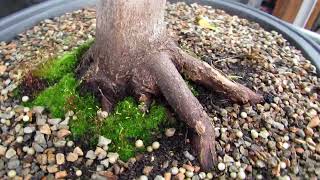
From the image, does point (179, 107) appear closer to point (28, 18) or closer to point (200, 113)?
point (200, 113)

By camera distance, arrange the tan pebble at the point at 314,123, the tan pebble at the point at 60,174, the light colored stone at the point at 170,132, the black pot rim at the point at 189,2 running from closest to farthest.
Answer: the tan pebble at the point at 60,174
the light colored stone at the point at 170,132
the tan pebble at the point at 314,123
the black pot rim at the point at 189,2

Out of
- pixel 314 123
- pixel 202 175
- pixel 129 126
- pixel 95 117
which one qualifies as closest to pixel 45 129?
pixel 95 117

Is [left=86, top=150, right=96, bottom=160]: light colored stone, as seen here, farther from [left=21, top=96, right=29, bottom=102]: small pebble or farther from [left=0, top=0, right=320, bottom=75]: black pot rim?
[left=0, top=0, right=320, bottom=75]: black pot rim

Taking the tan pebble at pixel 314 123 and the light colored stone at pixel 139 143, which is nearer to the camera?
the light colored stone at pixel 139 143

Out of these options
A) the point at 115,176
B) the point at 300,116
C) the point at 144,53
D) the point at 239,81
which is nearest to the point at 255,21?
the point at 239,81

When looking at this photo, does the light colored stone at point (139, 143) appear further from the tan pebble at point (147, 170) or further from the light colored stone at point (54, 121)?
the light colored stone at point (54, 121)

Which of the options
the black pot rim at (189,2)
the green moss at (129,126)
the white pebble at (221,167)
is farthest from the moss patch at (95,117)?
the black pot rim at (189,2)

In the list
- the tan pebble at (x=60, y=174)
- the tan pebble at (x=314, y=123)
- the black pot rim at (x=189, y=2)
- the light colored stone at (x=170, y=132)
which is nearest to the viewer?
the tan pebble at (x=60, y=174)

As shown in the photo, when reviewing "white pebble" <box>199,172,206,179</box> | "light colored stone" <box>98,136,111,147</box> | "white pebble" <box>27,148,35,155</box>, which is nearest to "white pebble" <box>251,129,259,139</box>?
"white pebble" <box>199,172,206,179</box>
